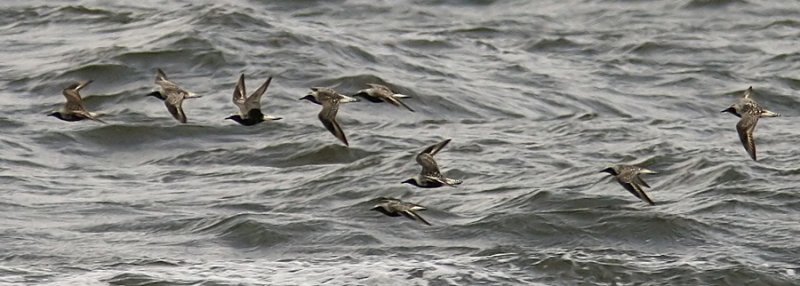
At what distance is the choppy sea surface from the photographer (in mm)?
11727

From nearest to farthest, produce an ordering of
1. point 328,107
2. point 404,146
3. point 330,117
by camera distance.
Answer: point 330,117
point 328,107
point 404,146

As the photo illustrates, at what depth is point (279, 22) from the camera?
65.3 feet

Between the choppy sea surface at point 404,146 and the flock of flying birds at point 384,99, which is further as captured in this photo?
the choppy sea surface at point 404,146

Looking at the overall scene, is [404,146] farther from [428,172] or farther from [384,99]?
[428,172]

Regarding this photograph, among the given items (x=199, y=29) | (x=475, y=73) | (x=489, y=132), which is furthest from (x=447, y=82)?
(x=199, y=29)

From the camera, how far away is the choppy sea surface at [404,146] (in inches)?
462

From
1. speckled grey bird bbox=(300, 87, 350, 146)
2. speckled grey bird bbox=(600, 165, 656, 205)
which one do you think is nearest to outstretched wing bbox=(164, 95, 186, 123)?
speckled grey bird bbox=(300, 87, 350, 146)

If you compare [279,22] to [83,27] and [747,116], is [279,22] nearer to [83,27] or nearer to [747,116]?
[83,27]

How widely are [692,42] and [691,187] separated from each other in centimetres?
628

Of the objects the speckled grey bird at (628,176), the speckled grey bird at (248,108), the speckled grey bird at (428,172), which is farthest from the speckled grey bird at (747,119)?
the speckled grey bird at (248,108)

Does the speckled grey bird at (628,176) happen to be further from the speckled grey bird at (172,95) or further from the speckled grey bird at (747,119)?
the speckled grey bird at (172,95)

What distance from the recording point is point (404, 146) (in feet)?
49.7

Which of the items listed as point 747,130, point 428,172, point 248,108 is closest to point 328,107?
point 248,108

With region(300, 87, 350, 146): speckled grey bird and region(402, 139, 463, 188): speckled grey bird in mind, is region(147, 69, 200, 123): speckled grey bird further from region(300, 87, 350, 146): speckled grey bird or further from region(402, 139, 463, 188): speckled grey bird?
region(402, 139, 463, 188): speckled grey bird
